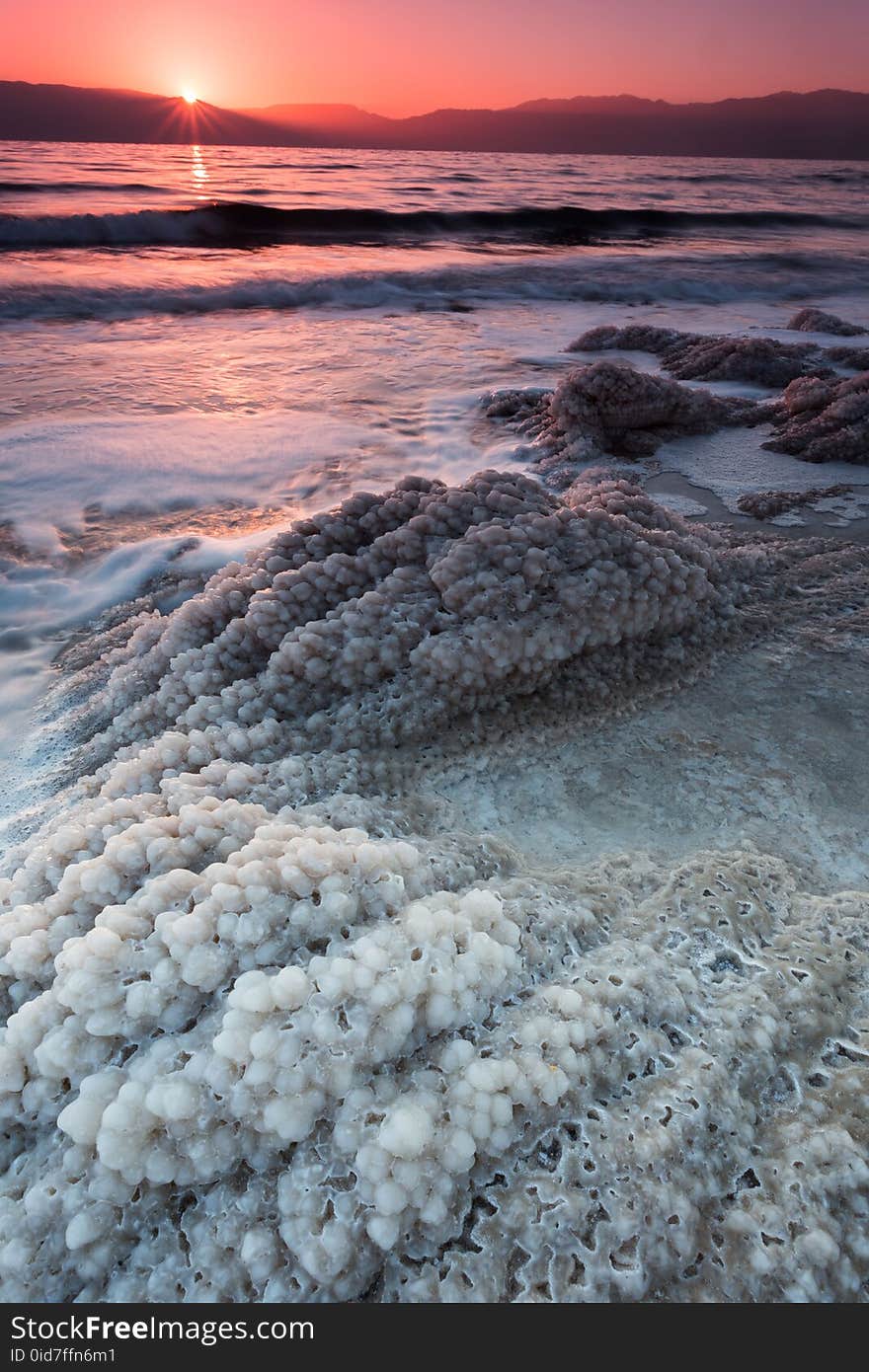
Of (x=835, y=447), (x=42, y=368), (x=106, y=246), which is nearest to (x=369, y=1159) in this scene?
(x=835, y=447)

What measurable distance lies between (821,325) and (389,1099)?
10534 mm

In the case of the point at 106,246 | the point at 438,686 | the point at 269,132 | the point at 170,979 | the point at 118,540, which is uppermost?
the point at 269,132

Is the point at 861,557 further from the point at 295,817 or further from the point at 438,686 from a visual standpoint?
the point at 295,817

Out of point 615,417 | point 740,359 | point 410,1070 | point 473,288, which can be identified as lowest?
point 410,1070

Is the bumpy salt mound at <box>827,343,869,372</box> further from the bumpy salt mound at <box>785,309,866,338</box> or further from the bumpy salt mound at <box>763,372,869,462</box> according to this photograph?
the bumpy salt mound at <box>763,372,869,462</box>

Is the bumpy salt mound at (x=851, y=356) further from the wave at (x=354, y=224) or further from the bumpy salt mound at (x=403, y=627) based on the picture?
the wave at (x=354, y=224)

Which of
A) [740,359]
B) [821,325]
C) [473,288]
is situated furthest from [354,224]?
[740,359]

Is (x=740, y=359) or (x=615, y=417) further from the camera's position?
(x=740, y=359)

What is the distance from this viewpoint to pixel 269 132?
7438cm

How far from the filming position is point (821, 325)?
9.17 meters

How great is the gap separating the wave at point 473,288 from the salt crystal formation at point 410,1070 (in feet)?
35.6

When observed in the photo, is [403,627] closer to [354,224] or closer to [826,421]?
[826,421]

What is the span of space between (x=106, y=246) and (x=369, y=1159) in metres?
16.7

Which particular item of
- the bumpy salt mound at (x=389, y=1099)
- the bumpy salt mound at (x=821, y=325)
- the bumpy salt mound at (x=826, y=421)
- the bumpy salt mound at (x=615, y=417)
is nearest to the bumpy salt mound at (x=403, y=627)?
the bumpy salt mound at (x=389, y=1099)
